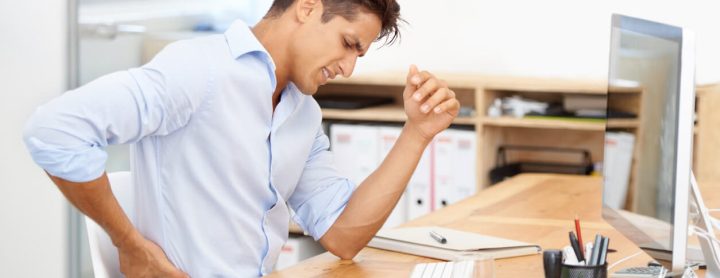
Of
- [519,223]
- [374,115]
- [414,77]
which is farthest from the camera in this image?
[374,115]

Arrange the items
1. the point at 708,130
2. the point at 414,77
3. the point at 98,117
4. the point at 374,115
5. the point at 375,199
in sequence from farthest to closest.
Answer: the point at 374,115
the point at 708,130
the point at 375,199
the point at 414,77
the point at 98,117

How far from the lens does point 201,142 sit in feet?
5.77

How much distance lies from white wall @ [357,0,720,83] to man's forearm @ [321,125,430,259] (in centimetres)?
207

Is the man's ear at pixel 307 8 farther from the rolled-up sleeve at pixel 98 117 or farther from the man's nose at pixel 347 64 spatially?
the rolled-up sleeve at pixel 98 117

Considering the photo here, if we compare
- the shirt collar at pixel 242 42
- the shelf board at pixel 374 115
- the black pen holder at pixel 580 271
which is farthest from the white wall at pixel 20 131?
the black pen holder at pixel 580 271

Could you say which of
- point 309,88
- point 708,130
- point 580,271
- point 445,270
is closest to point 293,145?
point 309,88

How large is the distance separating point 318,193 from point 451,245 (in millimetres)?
275

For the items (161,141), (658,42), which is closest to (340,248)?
(161,141)

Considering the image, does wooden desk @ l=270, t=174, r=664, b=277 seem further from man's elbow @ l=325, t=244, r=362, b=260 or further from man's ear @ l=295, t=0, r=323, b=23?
man's ear @ l=295, t=0, r=323, b=23

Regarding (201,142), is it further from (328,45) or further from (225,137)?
(328,45)

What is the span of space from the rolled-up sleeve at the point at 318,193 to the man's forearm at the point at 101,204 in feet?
1.36

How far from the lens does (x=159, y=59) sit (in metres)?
1.68

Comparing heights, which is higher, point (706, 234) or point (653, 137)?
point (653, 137)

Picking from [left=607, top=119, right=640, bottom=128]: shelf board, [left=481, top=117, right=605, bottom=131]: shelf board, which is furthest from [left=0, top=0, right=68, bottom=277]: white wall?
[left=607, top=119, right=640, bottom=128]: shelf board
